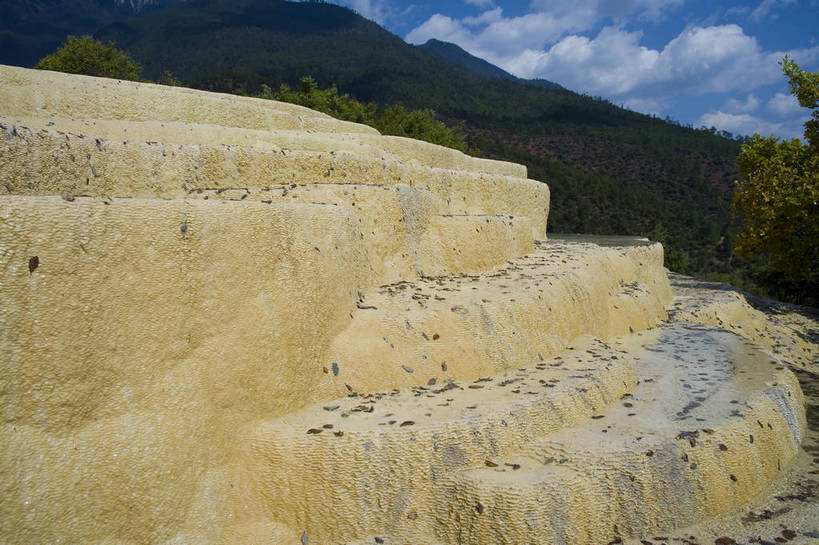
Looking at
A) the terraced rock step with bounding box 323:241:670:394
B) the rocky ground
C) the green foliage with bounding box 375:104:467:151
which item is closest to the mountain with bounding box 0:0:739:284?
the green foliage with bounding box 375:104:467:151

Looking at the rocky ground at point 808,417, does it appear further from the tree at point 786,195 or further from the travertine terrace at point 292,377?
the tree at point 786,195

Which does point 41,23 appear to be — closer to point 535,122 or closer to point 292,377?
point 535,122

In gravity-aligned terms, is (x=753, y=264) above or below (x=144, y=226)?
below

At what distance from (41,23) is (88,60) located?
127439mm

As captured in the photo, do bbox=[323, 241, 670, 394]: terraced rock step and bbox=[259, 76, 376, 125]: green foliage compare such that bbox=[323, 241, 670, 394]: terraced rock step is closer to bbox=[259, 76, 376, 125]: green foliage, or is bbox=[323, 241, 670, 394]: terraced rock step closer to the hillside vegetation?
the hillside vegetation

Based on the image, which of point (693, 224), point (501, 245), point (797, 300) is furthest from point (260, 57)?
point (501, 245)

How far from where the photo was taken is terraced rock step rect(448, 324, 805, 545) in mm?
6207

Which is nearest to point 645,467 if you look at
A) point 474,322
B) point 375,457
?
point 474,322

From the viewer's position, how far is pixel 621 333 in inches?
502

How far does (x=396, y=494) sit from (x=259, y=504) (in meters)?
1.47

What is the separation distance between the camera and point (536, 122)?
8000 cm

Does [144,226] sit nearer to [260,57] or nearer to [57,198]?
[57,198]

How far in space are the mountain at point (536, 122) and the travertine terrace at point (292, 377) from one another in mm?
33137

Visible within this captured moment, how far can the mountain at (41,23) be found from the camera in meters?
118
